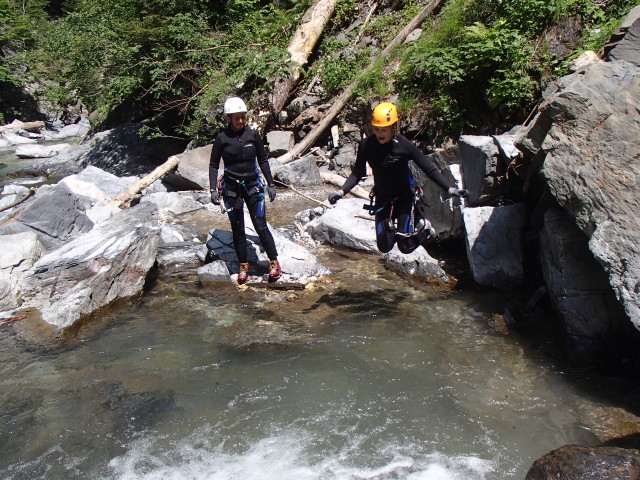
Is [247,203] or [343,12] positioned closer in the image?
[247,203]

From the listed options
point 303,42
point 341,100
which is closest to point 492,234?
point 341,100

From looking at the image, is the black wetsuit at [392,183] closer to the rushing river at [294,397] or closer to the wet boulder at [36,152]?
the rushing river at [294,397]

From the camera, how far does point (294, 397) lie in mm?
4742

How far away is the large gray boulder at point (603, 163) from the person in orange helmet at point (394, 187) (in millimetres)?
1296

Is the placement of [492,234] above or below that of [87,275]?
above

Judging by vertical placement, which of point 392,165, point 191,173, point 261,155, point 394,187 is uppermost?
point 392,165

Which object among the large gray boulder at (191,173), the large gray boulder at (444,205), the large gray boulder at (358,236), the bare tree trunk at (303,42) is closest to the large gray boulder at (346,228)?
the large gray boulder at (358,236)

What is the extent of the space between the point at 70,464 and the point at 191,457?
37.5 inches

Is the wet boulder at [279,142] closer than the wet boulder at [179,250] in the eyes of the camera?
No

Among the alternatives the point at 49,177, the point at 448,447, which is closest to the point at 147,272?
the point at 448,447

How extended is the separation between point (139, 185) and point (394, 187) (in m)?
7.12

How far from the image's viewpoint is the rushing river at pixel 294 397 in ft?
13.1

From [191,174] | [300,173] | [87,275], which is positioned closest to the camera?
[87,275]

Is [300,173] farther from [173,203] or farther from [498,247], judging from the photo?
[498,247]
